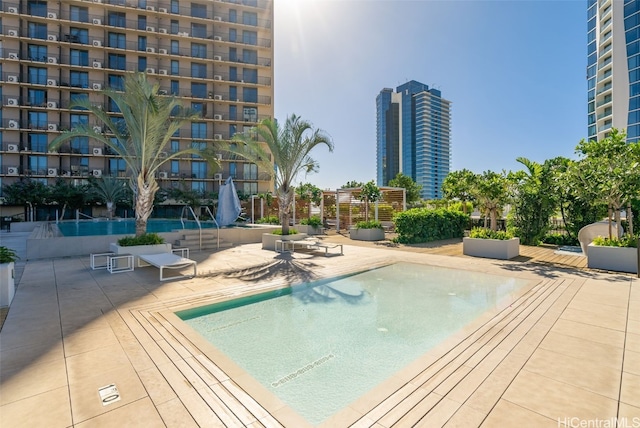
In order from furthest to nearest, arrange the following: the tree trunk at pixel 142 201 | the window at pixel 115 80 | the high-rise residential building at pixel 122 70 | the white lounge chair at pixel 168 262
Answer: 1. the window at pixel 115 80
2. the high-rise residential building at pixel 122 70
3. the tree trunk at pixel 142 201
4. the white lounge chair at pixel 168 262

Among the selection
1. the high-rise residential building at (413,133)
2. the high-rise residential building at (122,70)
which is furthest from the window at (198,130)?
the high-rise residential building at (413,133)

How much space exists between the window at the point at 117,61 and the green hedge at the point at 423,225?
37951 millimetres

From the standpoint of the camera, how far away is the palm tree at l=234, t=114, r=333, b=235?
42.4ft

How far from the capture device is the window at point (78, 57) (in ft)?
111

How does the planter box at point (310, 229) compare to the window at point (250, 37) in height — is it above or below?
below

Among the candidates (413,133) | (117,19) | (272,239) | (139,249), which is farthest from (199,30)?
(413,133)

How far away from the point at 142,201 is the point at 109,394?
8643 millimetres

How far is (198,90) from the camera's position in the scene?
1491 inches

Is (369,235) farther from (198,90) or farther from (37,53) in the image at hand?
(37,53)

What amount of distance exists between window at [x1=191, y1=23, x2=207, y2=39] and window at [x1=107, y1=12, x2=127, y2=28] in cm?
738

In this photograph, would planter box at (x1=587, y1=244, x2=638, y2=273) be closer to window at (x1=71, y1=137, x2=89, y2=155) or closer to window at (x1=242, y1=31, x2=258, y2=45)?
window at (x1=242, y1=31, x2=258, y2=45)

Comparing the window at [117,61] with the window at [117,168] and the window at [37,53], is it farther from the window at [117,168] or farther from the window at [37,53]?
the window at [117,168]

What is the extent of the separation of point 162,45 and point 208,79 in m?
6.28

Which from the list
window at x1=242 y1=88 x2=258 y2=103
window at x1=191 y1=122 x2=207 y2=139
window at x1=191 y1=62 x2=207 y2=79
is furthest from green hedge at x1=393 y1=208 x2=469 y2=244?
window at x1=191 y1=62 x2=207 y2=79
